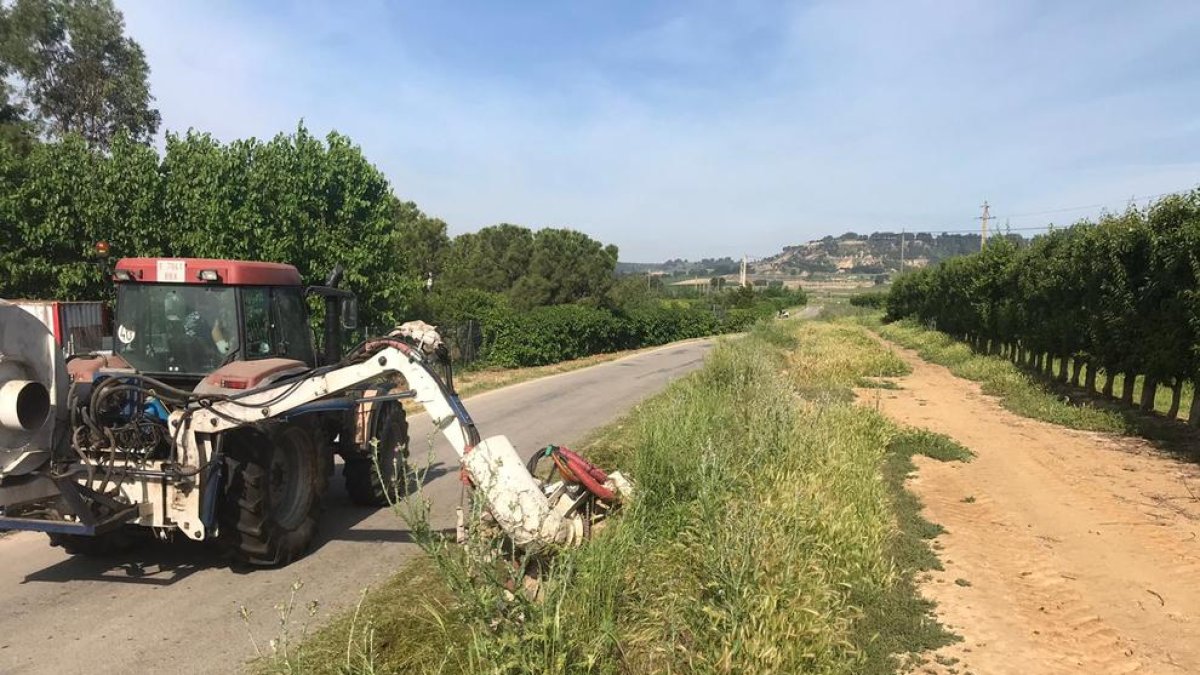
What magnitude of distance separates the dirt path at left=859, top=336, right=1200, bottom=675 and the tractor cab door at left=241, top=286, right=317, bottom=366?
568cm

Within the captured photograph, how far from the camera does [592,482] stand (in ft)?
17.6

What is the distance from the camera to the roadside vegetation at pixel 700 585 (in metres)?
3.33

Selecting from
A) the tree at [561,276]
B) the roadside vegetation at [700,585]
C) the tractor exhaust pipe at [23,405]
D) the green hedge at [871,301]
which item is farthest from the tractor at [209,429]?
the green hedge at [871,301]

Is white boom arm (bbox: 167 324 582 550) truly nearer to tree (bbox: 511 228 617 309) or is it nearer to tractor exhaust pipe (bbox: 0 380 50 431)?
tractor exhaust pipe (bbox: 0 380 50 431)

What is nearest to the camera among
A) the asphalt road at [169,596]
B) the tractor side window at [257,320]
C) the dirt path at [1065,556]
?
the asphalt road at [169,596]

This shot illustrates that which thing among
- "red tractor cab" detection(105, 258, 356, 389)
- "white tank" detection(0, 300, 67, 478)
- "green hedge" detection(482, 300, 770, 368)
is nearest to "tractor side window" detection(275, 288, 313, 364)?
"red tractor cab" detection(105, 258, 356, 389)

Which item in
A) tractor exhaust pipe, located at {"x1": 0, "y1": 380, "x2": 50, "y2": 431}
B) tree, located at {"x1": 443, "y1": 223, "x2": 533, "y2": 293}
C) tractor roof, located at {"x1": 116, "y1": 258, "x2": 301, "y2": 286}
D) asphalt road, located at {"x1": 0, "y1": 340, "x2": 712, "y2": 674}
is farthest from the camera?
tree, located at {"x1": 443, "y1": 223, "x2": 533, "y2": 293}

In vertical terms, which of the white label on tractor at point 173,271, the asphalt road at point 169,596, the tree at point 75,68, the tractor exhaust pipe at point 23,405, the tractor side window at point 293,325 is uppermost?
the tree at point 75,68

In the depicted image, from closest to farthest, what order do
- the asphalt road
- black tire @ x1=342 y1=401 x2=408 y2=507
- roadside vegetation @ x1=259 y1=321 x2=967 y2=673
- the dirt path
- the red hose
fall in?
roadside vegetation @ x1=259 y1=321 x2=967 y2=673, the asphalt road, the dirt path, the red hose, black tire @ x1=342 y1=401 x2=408 y2=507

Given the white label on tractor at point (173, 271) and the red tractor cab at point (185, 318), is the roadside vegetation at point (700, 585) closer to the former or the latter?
the red tractor cab at point (185, 318)

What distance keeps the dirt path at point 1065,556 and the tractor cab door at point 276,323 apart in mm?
5685

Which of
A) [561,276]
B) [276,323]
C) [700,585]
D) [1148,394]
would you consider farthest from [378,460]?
[561,276]

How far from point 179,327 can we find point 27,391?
149cm

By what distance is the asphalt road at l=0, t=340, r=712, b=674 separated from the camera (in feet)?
14.4
